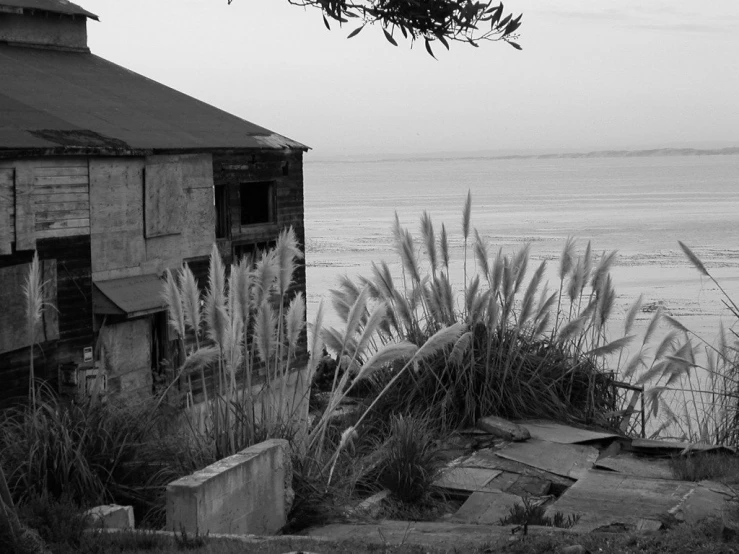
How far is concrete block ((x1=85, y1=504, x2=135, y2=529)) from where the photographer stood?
5.63 metres

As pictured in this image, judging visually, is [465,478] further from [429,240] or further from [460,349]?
[429,240]

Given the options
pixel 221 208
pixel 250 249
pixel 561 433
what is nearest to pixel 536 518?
pixel 561 433

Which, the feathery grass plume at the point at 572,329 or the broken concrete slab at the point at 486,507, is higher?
the feathery grass plume at the point at 572,329

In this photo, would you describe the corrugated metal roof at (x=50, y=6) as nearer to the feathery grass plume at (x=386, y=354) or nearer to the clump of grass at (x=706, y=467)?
the feathery grass plume at (x=386, y=354)

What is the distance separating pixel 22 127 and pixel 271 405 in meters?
5.33

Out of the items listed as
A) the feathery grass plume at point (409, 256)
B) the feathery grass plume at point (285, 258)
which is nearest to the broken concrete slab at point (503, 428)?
the feathery grass plume at point (409, 256)

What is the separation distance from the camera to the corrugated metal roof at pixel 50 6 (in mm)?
14297

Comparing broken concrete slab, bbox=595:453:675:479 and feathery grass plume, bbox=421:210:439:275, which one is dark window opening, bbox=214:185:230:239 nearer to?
feathery grass plume, bbox=421:210:439:275

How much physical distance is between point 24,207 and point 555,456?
589 centimetres

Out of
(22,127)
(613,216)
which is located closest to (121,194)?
(22,127)

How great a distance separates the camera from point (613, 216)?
53.3 metres

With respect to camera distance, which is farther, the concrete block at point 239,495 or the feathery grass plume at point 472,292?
the feathery grass plume at point 472,292

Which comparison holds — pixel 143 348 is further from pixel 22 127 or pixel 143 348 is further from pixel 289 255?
pixel 289 255

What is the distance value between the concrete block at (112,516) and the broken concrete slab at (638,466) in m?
4.29
